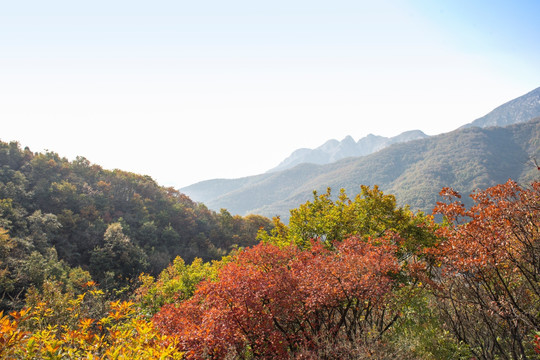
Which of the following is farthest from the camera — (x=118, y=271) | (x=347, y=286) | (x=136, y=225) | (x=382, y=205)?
(x=136, y=225)

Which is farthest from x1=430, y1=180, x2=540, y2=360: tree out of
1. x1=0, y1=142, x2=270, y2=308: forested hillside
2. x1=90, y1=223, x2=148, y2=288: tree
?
x1=90, y1=223, x2=148, y2=288: tree

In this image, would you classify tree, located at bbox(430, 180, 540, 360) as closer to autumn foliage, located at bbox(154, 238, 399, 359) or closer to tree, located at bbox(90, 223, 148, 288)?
autumn foliage, located at bbox(154, 238, 399, 359)

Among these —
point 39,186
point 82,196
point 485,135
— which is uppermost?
point 39,186

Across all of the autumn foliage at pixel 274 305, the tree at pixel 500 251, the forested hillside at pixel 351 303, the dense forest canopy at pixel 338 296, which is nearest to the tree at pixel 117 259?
the dense forest canopy at pixel 338 296

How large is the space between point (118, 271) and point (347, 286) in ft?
99.8

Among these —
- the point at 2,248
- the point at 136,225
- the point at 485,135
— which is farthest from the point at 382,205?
the point at 485,135

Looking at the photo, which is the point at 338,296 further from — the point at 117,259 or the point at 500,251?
the point at 117,259

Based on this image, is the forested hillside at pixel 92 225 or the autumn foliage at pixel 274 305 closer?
the autumn foliage at pixel 274 305

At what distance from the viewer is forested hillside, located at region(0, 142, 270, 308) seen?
2369cm

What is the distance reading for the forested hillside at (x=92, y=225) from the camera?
23.7 metres

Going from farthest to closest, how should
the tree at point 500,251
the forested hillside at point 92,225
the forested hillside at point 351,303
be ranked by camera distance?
1. the forested hillside at point 92,225
2. the tree at point 500,251
3. the forested hillside at point 351,303

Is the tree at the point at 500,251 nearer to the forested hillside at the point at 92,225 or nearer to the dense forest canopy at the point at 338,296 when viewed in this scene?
the dense forest canopy at the point at 338,296

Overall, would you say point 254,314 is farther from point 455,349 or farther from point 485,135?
point 485,135

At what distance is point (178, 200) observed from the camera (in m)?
54.0
